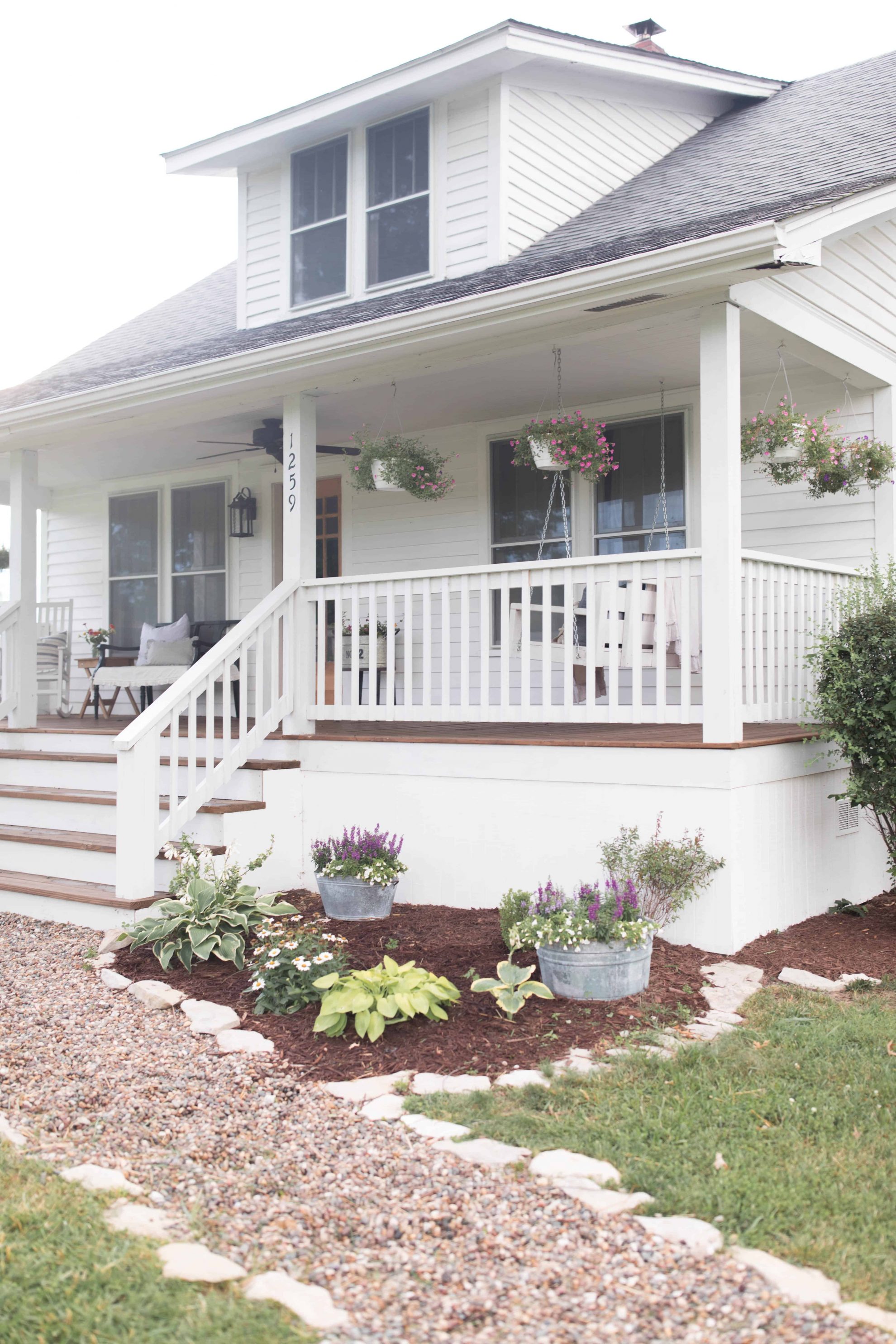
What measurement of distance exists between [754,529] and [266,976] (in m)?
4.68

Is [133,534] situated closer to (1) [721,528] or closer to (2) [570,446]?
(2) [570,446]

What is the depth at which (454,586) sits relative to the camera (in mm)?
6098

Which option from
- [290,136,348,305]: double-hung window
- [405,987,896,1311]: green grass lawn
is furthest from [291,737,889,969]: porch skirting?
[290,136,348,305]: double-hung window

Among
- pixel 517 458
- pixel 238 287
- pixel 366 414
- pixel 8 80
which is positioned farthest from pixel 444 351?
pixel 8 80

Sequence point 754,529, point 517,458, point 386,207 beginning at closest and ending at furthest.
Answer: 1. point 517,458
2. point 754,529
3. point 386,207

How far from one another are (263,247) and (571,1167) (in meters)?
7.55

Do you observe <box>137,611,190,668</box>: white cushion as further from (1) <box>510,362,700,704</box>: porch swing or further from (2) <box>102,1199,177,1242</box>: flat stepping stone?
(2) <box>102,1199,177,1242</box>: flat stepping stone

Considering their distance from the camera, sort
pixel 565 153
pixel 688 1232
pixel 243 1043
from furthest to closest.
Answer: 1. pixel 565 153
2. pixel 243 1043
3. pixel 688 1232

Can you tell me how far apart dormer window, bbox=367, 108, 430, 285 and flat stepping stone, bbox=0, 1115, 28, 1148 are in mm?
6166

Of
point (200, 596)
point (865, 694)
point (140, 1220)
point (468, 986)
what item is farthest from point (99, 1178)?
point (200, 596)

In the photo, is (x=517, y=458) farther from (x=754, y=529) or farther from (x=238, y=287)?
(x=238, y=287)

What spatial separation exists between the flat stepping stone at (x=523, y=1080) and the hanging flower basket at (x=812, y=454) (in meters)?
3.74

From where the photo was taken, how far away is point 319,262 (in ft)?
27.3

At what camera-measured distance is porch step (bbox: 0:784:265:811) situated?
6.07 metres
